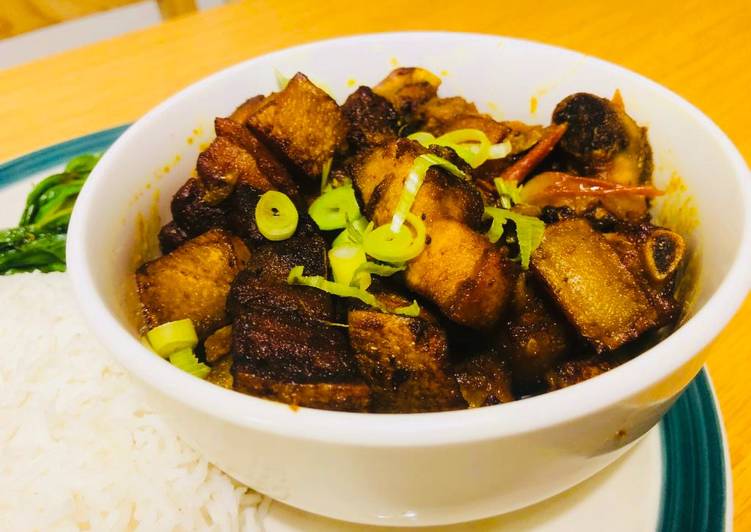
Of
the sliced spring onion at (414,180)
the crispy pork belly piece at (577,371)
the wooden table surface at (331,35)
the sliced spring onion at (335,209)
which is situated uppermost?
the sliced spring onion at (414,180)

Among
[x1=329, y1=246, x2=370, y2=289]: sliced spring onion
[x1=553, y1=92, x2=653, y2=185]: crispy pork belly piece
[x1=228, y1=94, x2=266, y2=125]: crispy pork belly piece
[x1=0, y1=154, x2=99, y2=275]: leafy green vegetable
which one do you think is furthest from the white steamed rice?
[x1=553, y1=92, x2=653, y2=185]: crispy pork belly piece

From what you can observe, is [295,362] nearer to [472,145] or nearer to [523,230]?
[523,230]

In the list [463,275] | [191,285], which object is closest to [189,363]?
[191,285]

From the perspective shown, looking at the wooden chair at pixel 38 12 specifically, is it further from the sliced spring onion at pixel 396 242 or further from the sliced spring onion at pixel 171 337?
the sliced spring onion at pixel 396 242

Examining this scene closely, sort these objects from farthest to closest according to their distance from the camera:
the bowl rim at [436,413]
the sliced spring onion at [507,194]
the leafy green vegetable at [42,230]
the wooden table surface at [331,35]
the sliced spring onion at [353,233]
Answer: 1. the wooden table surface at [331,35]
2. the leafy green vegetable at [42,230]
3. the sliced spring onion at [507,194]
4. the sliced spring onion at [353,233]
5. the bowl rim at [436,413]

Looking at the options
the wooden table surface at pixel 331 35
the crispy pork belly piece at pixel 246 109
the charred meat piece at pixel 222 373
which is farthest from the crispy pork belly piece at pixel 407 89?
the wooden table surface at pixel 331 35

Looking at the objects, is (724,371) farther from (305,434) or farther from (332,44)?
(332,44)
